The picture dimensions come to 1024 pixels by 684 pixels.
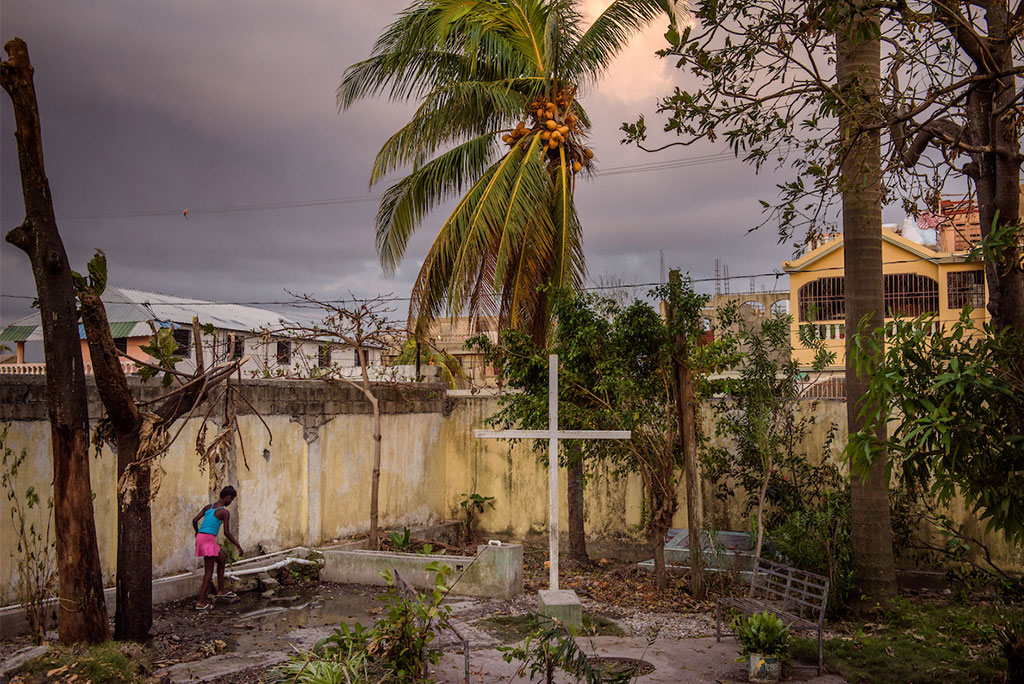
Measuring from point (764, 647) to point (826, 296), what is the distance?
23.5 meters

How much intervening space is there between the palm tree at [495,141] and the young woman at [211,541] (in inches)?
172

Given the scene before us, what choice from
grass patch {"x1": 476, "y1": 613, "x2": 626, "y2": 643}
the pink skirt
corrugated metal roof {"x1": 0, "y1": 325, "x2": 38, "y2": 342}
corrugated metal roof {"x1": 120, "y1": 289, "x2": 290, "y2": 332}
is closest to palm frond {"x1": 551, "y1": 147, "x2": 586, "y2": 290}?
grass patch {"x1": 476, "y1": 613, "x2": 626, "y2": 643}

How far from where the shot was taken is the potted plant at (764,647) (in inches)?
270

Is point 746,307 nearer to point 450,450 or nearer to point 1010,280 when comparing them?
point 450,450

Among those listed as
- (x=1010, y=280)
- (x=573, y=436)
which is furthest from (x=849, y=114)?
(x=573, y=436)

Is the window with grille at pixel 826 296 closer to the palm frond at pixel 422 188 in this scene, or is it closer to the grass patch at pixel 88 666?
the palm frond at pixel 422 188

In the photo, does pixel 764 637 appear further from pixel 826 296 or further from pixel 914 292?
pixel 826 296

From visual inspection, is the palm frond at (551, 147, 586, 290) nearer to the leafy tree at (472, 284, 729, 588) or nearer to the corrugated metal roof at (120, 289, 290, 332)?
the leafy tree at (472, 284, 729, 588)

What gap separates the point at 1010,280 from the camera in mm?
5855

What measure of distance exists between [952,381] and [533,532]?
9989 mm

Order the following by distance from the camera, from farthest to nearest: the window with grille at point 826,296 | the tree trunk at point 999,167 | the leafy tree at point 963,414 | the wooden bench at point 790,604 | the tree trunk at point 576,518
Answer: the window with grille at point 826,296, the tree trunk at point 576,518, the wooden bench at point 790,604, the tree trunk at point 999,167, the leafy tree at point 963,414

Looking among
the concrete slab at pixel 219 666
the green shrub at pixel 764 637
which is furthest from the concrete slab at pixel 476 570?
the green shrub at pixel 764 637

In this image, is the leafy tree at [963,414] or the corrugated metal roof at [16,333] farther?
the corrugated metal roof at [16,333]

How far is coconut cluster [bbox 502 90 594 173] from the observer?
12516 millimetres
